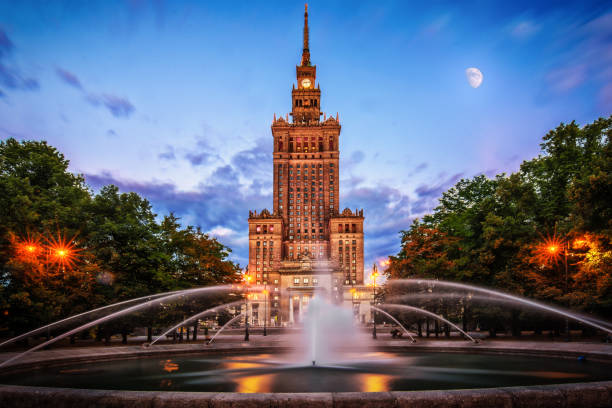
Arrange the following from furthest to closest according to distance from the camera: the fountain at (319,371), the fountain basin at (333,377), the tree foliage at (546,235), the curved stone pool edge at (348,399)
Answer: the tree foliage at (546,235) < the fountain at (319,371) < the fountain basin at (333,377) < the curved stone pool edge at (348,399)

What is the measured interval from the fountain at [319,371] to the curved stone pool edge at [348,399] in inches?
0.9

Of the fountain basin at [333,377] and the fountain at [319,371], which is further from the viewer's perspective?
the fountain at [319,371]

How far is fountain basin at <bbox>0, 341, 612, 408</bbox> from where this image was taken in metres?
8.73

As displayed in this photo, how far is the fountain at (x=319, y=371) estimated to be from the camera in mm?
8914

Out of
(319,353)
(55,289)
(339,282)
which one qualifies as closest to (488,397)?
(319,353)

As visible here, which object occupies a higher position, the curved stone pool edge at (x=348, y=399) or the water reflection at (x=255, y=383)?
the curved stone pool edge at (x=348, y=399)

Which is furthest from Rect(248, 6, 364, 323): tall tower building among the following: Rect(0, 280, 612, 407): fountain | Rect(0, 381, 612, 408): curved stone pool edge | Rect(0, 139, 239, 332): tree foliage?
Rect(0, 381, 612, 408): curved stone pool edge

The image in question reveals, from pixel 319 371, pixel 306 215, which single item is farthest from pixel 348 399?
pixel 306 215

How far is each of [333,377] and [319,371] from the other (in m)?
1.70

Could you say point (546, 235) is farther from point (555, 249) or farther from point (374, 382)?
point (374, 382)

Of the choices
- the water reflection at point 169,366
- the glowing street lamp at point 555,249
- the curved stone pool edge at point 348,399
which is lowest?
the water reflection at point 169,366

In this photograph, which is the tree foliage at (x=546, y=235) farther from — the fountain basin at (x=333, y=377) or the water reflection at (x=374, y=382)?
the water reflection at (x=374, y=382)

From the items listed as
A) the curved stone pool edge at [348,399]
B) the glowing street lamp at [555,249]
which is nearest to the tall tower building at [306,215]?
the glowing street lamp at [555,249]

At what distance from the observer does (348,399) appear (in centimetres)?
851
